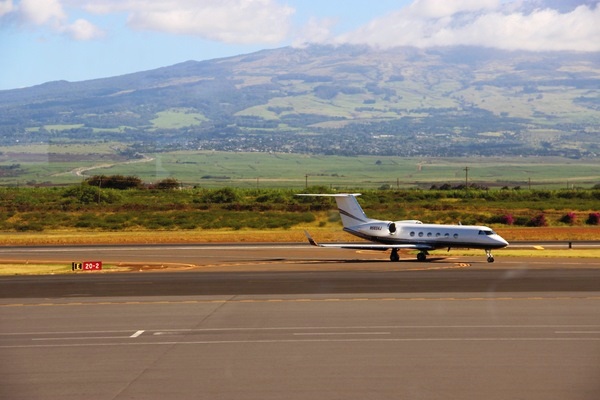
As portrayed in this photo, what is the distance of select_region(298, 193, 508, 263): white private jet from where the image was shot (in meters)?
60.1

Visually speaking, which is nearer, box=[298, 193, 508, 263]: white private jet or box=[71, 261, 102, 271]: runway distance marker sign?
box=[71, 261, 102, 271]: runway distance marker sign

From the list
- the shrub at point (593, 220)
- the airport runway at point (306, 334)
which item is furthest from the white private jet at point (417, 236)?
the shrub at point (593, 220)

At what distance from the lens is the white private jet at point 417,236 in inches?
2365

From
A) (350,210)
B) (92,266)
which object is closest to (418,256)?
(350,210)

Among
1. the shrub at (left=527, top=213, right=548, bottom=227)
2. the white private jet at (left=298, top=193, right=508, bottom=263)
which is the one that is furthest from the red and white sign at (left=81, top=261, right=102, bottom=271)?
the shrub at (left=527, top=213, right=548, bottom=227)

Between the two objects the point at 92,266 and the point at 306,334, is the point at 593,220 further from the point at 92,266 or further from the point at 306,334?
the point at 306,334

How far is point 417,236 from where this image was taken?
6144 cm

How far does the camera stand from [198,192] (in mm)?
152625

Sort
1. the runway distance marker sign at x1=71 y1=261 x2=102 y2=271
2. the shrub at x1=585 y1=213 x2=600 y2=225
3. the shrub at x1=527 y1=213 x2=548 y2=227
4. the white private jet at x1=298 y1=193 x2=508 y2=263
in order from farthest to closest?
1. the shrub at x1=585 y1=213 x2=600 y2=225
2. the shrub at x1=527 y1=213 x2=548 y2=227
3. the white private jet at x1=298 y1=193 x2=508 y2=263
4. the runway distance marker sign at x1=71 y1=261 x2=102 y2=271

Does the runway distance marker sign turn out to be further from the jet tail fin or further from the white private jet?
the jet tail fin

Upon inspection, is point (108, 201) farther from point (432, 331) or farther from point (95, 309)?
point (432, 331)

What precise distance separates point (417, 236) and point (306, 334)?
29.2 meters

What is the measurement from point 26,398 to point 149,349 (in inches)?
261

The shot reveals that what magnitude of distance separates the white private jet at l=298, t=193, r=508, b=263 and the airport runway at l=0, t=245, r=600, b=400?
3583 mm
